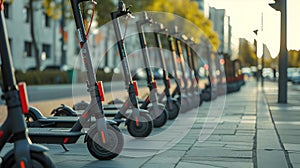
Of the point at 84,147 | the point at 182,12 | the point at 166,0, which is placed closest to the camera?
the point at 84,147

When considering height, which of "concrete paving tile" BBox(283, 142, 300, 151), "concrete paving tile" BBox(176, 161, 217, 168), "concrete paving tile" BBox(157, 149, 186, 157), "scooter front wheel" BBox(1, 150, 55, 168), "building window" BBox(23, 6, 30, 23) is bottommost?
"concrete paving tile" BBox(283, 142, 300, 151)

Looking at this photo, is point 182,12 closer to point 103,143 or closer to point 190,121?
point 190,121

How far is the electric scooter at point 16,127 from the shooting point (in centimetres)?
444

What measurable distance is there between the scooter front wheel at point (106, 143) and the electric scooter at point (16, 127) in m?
2.11

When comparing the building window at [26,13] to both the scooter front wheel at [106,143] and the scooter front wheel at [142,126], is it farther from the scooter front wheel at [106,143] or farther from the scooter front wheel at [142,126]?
the scooter front wheel at [106,143]

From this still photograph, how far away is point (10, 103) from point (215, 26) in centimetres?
14193

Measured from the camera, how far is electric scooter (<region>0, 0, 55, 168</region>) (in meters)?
4.44

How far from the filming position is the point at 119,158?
7059mm

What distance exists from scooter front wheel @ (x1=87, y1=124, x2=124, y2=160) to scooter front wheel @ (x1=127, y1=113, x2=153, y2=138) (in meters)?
2.08

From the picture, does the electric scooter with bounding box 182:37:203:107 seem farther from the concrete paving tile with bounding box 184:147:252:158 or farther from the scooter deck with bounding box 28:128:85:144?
the scooter deck with bounding box 28:128:85:144

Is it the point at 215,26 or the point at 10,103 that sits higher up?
the point at 215,26

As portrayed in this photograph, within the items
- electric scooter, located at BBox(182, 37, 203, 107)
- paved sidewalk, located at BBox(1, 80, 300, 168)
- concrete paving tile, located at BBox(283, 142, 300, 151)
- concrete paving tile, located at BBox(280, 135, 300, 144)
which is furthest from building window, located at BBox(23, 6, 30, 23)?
concrete paving tile, located at BBox(283, 142, 300, 151)

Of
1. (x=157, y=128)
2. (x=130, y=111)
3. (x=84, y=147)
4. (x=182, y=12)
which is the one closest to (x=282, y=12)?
(x=157, y=128)

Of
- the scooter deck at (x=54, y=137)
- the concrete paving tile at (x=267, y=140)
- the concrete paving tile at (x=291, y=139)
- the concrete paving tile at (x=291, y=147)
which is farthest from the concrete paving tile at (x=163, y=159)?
the concrete paving tile at (x=291, y=139)
